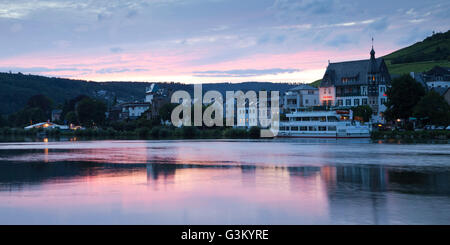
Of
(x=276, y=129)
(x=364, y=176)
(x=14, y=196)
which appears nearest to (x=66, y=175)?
(x=14, y=196)

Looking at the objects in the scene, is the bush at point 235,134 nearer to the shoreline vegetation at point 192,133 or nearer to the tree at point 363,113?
the shoreline vegetation at point 192,133

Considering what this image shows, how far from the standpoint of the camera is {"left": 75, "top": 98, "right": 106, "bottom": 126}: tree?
552 feet

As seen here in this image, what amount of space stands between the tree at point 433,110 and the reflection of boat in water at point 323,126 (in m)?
9.99

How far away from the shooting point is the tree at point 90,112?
168250 millimetres

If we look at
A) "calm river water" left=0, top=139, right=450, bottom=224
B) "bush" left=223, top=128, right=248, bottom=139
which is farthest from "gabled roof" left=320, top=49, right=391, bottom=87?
"calm river water" left=0, top=139, right=450, bottom=224

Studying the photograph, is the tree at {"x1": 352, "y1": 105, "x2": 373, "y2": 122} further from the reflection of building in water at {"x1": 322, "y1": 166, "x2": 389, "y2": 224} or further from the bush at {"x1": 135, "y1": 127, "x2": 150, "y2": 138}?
the reflection of building in water at {"x1": 322, "y1": 166, "x2": 389, "y2": 224}

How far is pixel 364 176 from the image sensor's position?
30.3 m

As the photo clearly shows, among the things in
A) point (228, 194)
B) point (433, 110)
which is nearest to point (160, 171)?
point (228, 194)

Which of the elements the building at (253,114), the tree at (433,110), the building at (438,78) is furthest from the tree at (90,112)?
the tree at (433,110)
